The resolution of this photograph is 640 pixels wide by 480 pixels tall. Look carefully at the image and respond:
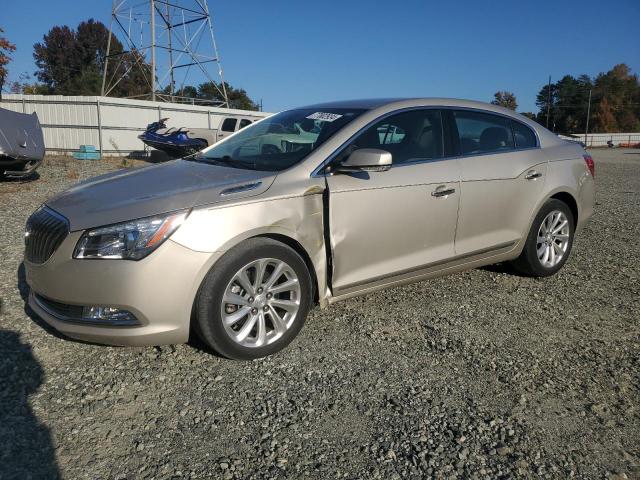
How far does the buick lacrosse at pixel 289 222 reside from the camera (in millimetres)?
2988

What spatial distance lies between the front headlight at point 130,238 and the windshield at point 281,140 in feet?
3.07

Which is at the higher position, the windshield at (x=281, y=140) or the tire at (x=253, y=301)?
the windshield at (x=281, y=140)

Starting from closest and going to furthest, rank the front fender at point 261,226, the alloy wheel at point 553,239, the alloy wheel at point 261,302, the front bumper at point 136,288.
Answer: the front bumper at point 136,288
the front fender at point 261,226
the alloy wheel at point 261,302
the alloy wheel at point 553,239

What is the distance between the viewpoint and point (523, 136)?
16.1 feet

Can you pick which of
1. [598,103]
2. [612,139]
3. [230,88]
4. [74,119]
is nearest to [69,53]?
[230,88]

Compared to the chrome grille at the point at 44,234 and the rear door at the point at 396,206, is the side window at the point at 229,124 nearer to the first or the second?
the rear door at the point at 396,206

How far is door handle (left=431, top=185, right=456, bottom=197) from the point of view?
404 centimetres

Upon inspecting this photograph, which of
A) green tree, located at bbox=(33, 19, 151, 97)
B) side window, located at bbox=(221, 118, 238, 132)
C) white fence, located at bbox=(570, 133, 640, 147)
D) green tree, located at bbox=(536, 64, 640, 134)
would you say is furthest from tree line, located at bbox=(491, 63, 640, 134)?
side window, located at bbox=(221, 118, 238, 132)

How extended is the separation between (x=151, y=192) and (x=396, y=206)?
5.54 feet

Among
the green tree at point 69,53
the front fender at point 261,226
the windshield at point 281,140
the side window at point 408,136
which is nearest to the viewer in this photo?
the front fender at point 261,226

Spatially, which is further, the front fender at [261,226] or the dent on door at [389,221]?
the dent on door at [389,221]

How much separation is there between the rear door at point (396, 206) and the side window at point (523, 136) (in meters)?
0.99

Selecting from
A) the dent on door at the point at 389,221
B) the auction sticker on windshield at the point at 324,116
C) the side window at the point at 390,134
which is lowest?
the dent on door at the point at 389,221

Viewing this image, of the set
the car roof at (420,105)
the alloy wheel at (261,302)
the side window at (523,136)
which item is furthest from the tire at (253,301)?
the side window at (523,136)
